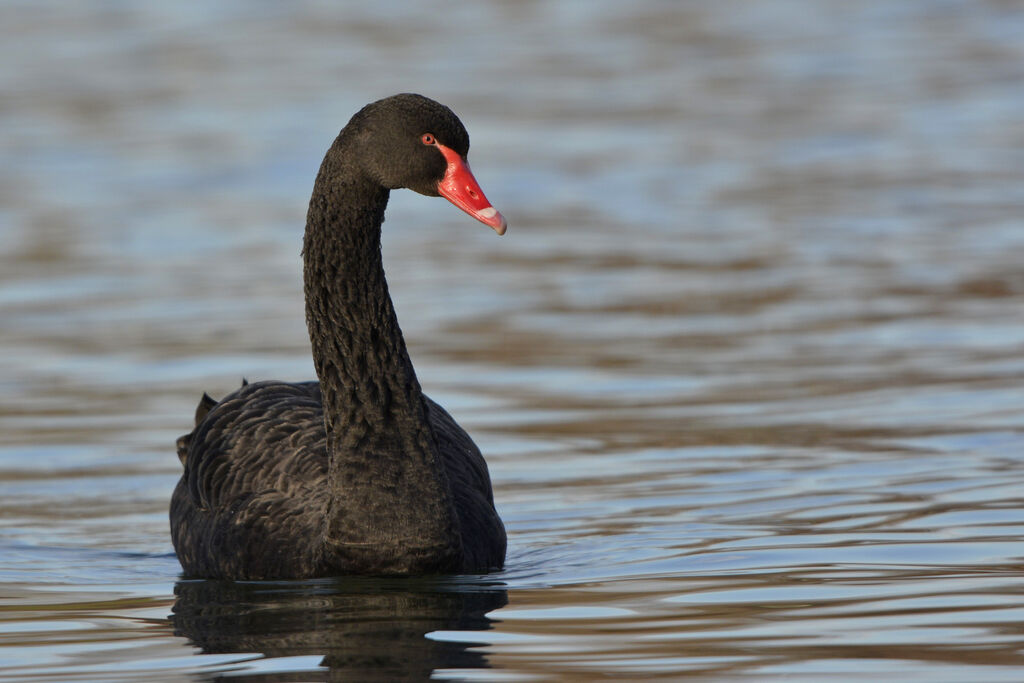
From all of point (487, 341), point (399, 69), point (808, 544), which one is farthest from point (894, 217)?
point (399, 69)

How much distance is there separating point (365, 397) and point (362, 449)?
0.70 feet

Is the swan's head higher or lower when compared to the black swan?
higher

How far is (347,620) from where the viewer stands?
652 cm

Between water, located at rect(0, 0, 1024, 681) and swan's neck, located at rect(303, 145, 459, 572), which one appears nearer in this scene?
water, located at rect(0, 0, 1024, 681)

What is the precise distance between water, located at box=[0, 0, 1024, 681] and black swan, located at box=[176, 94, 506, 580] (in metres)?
0.18

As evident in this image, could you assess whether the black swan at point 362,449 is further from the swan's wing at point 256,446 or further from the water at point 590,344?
the water at point 590,344

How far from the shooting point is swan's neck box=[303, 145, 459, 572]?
7.19 m

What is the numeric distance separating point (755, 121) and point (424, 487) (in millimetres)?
16570

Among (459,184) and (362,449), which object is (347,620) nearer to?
(362,449)

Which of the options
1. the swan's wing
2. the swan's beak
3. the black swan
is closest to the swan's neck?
the black swan

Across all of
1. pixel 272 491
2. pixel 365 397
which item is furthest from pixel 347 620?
pixel 272 491

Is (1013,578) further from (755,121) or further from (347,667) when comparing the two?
(755,121)

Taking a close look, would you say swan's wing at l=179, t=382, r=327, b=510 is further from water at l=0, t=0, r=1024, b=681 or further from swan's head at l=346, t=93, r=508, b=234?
swan's head at l=346, t=93, r=508, b=234

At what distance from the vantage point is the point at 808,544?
7543 mm
